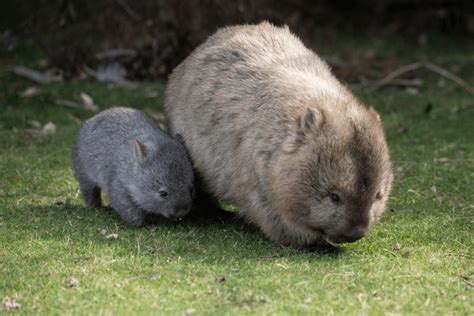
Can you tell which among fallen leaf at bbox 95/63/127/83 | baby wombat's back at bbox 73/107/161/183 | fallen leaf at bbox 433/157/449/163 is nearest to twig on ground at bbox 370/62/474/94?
fallen leaf at bbox 433/157/449/163

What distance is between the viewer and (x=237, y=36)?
776cm

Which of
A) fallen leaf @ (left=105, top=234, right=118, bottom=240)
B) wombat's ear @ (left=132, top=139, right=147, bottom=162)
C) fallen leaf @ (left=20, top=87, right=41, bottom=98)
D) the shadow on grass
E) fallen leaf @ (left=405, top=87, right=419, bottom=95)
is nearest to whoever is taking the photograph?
the shadow on grass

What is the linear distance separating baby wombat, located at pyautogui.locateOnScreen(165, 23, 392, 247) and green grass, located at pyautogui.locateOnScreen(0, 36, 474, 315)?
0.35m

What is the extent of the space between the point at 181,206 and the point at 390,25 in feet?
38.3

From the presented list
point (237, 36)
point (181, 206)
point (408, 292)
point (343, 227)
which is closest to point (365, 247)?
point (343, 227)

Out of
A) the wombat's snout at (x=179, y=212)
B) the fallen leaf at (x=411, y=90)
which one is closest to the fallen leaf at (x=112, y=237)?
the wombat's snout at (x=179, y=212)

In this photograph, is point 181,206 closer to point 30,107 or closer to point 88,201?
point 88,201

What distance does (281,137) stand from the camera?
20.8 feet

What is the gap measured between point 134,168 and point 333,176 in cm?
209

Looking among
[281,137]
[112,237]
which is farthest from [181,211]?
[281,137]

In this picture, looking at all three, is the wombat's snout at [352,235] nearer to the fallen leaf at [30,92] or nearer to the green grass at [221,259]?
the green grass at [221,259]

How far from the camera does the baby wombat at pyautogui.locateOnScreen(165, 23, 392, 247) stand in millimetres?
5961

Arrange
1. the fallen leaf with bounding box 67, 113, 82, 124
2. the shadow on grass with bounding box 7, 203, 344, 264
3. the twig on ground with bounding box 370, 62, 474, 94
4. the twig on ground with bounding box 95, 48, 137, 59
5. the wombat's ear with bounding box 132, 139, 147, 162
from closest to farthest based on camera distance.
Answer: the shadow on grass with bounding box 7, 203, 344, 264
the wombat's ear with bounding box 132, 139, 147, 162
the fallen leaf with bounding box 67, 113, 82, 124
the twig on ground with bounding box 370, 62, 474, 94
the twig on ground with bounding box 95, 48, 137, 59

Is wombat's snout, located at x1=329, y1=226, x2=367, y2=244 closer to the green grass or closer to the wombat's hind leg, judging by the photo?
the green grass
